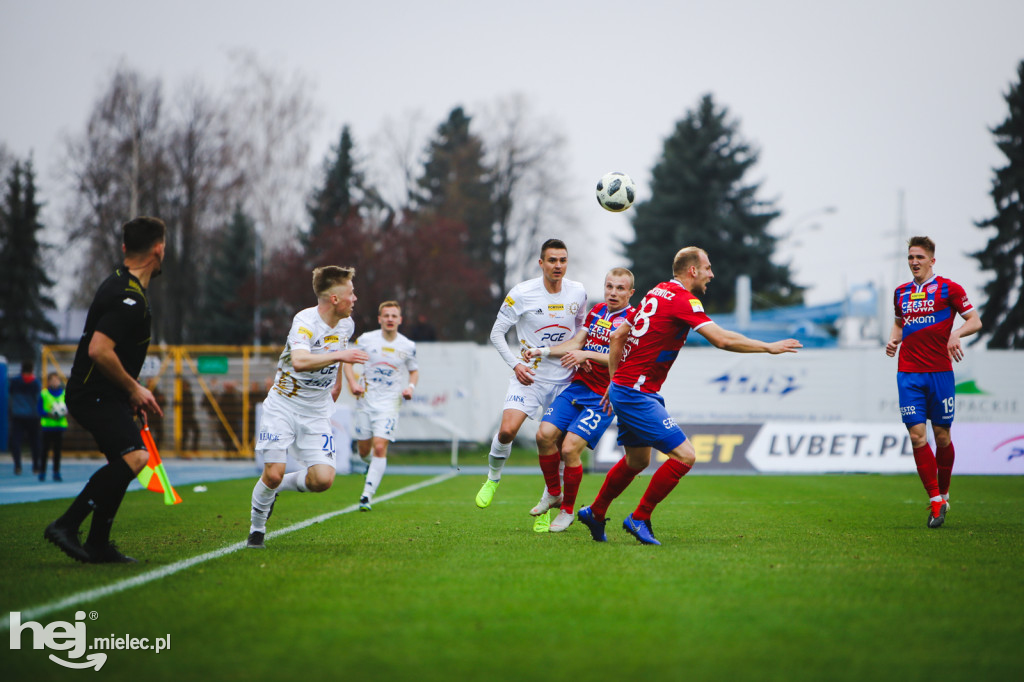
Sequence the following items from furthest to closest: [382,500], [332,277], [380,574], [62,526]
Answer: [382,500] < [332,277] < [62,526] < [380,574]

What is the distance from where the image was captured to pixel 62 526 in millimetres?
5945

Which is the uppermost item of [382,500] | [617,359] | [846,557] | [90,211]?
[90,211]

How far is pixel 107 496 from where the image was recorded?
5938 millimetres

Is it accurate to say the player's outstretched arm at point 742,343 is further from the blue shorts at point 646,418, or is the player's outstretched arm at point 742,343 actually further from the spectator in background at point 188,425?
the spectator in background at point 188,425

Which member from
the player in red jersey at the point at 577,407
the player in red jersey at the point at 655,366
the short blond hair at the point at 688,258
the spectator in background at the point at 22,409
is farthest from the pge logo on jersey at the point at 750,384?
the short blond hair at the point at 688,258

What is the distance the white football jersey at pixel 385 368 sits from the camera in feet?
39.6

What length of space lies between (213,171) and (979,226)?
31508 millimetres

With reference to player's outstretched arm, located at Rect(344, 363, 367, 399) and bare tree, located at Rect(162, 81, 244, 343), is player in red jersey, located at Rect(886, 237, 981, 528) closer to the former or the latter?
player's outstretched arm, located at Rect(344, 363, 367, 399)

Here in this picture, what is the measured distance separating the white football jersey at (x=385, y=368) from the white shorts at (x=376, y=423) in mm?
81

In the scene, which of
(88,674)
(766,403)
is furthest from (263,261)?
(88,674)

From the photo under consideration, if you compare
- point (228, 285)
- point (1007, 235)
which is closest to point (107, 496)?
point (1007, 235)

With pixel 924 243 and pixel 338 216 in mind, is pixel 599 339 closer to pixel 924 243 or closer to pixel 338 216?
pixel 924 243

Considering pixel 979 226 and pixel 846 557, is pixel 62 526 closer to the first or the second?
pixel 846 557

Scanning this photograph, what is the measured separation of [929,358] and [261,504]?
640 cm
